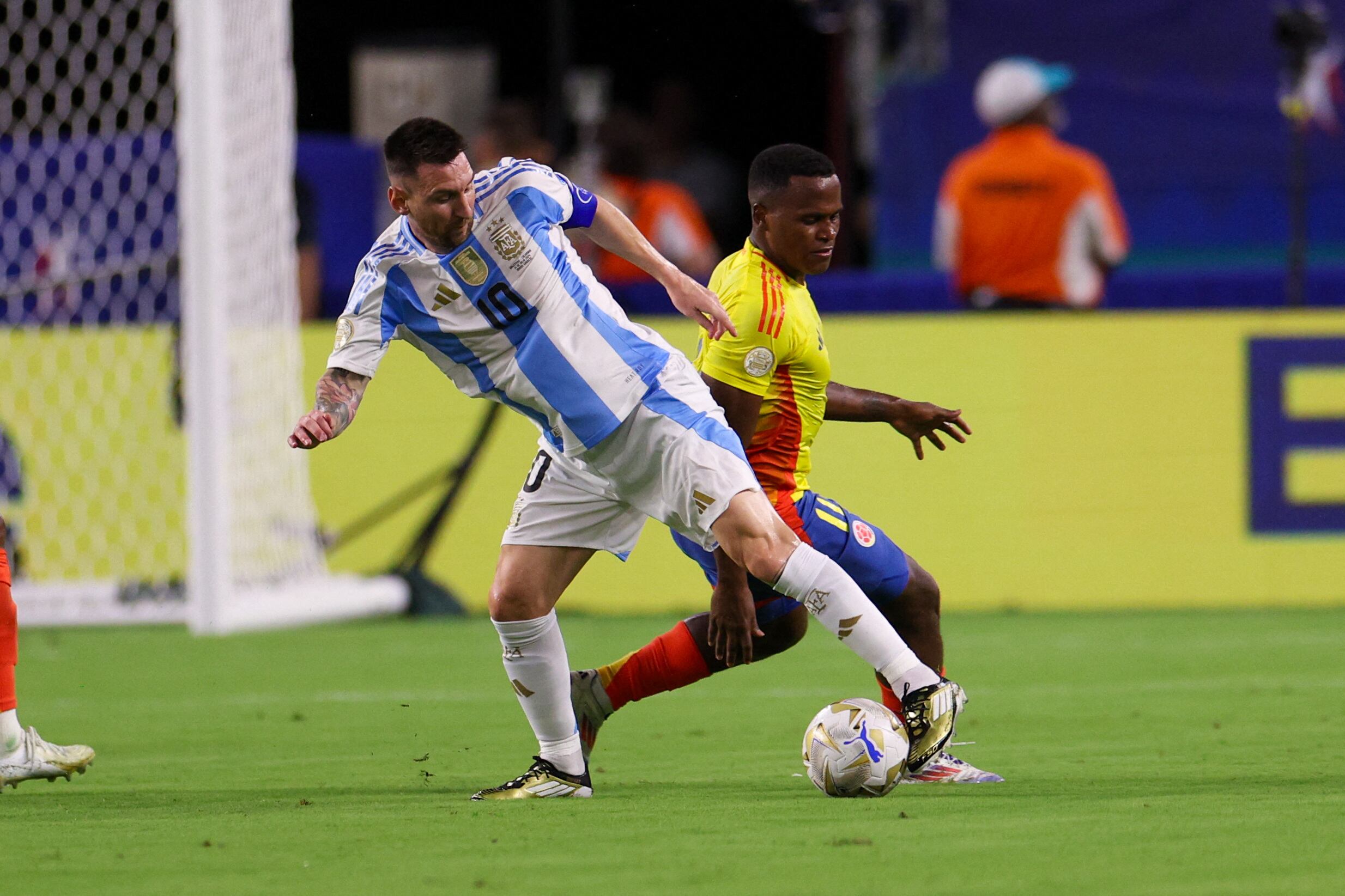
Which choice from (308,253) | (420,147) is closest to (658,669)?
(420,147)

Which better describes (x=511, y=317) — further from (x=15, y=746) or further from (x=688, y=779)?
(x=15, y=746)

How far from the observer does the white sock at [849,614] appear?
502 centimetres

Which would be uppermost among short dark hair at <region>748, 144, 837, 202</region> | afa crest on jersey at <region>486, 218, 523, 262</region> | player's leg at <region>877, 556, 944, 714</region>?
short dark hair at <region>748, 144, 837, 202</region>

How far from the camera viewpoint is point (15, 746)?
541 cm

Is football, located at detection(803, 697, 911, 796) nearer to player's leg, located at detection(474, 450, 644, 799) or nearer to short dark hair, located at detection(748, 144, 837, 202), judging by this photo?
player's leg, located at detection(474, 450, 644, 799)

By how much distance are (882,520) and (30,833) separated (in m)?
6.28

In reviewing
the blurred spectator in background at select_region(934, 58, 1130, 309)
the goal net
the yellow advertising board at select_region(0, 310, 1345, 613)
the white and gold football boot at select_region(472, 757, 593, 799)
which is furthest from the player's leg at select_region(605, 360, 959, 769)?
the blurred spectator in background at select_region(934, 58, 1130, 309)

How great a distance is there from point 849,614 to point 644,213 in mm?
7918

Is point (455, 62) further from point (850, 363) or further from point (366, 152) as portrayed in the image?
point (850, 363)

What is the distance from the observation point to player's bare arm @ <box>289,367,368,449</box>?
→ 4859 millimetres

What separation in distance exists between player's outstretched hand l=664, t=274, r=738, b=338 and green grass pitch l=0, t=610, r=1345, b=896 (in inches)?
45.4

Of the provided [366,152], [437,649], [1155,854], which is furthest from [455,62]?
[1155,854]

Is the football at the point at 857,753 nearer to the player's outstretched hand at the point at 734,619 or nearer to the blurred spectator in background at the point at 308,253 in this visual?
the player's outstretched hand at the point at 734,619

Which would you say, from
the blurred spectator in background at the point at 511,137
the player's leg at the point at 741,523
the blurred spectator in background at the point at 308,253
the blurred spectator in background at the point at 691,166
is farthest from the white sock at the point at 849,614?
the blurred spectator in background at the point at 691,166
